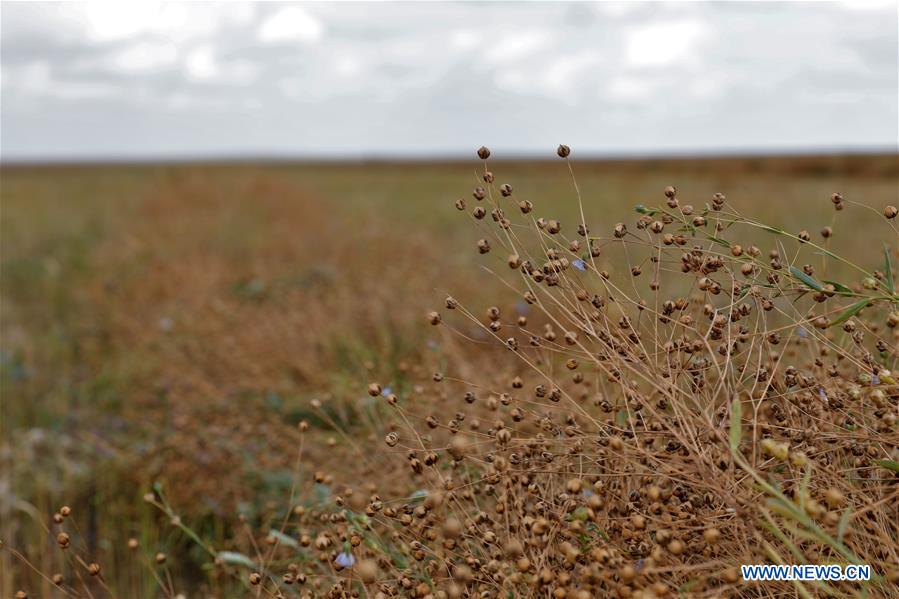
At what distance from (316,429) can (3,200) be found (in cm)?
2072

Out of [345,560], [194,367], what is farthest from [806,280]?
[194,367]

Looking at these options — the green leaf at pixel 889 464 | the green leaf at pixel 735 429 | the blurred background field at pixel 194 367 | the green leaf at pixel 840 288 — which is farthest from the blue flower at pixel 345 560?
the green leaf at pixel 840 288

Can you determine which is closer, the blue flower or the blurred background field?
the blue flower

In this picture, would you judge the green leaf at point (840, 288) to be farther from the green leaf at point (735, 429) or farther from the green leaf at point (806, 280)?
the green leaf at point (735, 429)

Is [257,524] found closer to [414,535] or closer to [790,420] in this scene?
[414,535]

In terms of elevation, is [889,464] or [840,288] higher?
[840,288]

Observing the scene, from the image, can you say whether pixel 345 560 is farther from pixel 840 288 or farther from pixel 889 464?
pixel 840 288

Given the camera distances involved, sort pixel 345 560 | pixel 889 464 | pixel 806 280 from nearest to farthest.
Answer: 1. pixel 889 464
2. pixel 806 280
3. pixel 345 560

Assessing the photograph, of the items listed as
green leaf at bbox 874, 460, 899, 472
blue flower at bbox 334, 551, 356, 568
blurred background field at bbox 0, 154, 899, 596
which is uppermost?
green leaf at bbox 874, 460, 899, 472

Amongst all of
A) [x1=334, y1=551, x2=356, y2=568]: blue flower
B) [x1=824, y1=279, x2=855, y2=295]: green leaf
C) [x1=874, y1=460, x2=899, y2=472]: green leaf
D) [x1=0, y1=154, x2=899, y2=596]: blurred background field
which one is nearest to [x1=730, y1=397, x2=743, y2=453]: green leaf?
[x1=874, y1=460, x2=899, y2=472]: green leaf

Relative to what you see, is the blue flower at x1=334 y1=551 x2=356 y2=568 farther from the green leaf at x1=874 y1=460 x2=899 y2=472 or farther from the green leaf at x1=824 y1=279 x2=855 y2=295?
the green leaf at x1=824 y1=279 x2=855 y2=295

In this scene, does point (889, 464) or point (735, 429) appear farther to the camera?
point (889, 464)

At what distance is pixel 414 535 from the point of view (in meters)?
1.73

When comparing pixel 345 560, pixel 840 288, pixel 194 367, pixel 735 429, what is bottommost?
pixel 194 367
